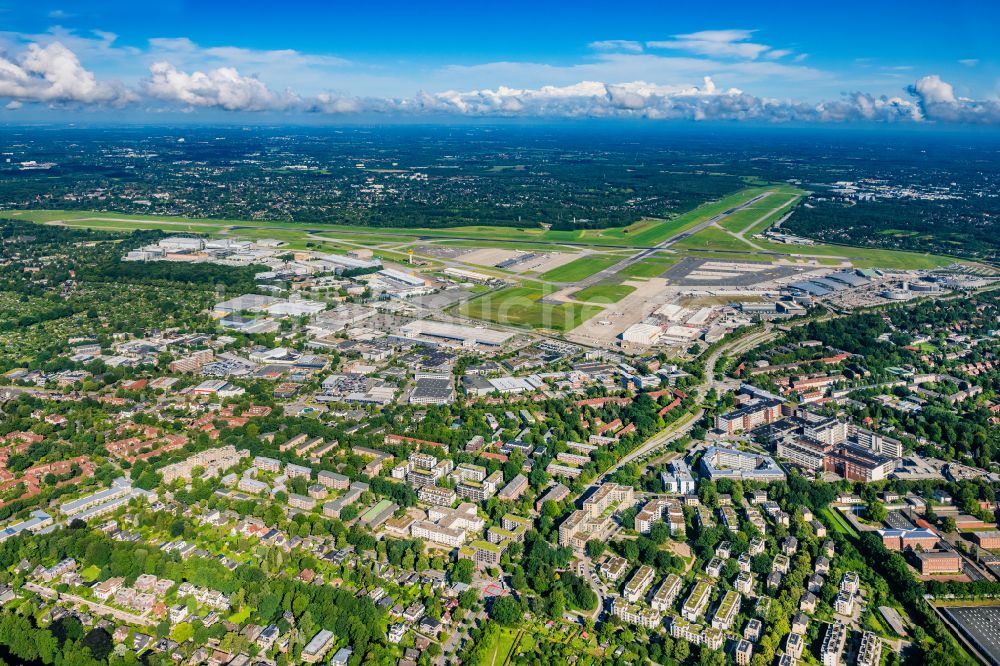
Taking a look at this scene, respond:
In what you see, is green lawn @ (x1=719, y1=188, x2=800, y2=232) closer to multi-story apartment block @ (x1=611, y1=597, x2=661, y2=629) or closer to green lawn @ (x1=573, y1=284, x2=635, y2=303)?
green lawn @ (x1=573, y1=284, x2=635, y2=303)

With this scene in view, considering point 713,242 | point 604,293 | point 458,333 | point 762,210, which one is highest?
point 762,210

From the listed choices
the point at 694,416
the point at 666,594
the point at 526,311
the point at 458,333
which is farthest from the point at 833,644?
the point at 526,311

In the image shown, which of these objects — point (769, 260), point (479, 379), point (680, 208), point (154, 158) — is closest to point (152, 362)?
point (479, 379)

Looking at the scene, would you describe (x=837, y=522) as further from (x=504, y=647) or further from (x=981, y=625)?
(x=504, y=647)

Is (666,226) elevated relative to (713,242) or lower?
elevated

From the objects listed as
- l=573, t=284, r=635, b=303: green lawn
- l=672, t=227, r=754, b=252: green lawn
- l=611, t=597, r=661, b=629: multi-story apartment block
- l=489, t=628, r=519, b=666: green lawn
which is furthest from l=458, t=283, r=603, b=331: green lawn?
l=489, t=628, r=519, b=666: green lawn

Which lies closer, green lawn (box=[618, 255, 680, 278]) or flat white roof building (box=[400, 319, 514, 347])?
flat white roof building (box=[400, 319, 514, 347])

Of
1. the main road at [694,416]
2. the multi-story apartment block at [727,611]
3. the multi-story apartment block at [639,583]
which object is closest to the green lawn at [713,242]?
the main road at [694,416]
